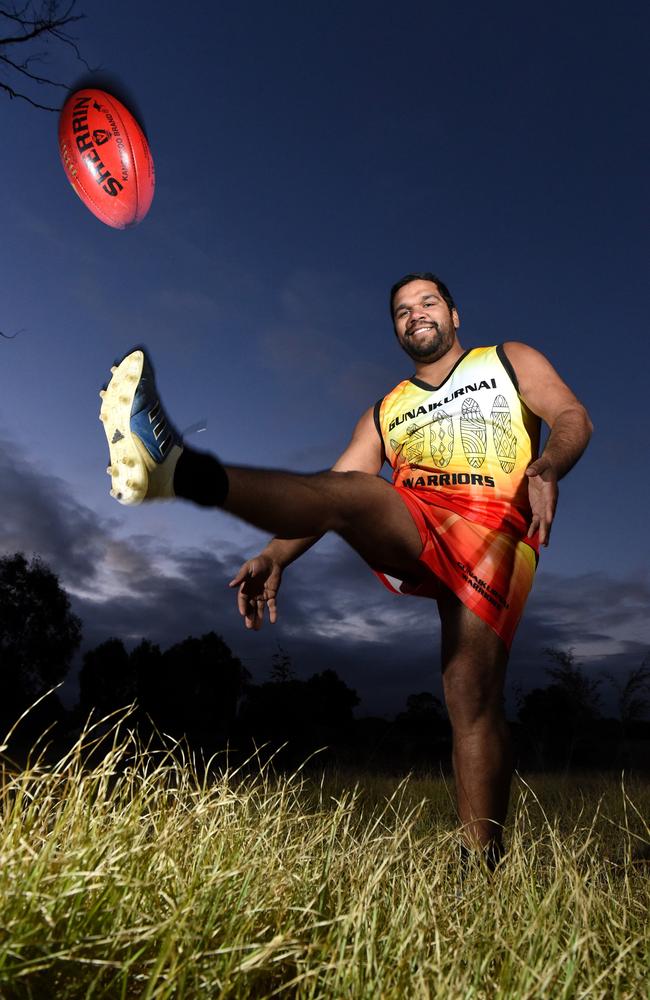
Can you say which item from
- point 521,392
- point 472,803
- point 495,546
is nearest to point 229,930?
point 472,803

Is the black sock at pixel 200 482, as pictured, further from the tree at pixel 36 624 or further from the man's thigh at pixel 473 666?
the tree at pixel 36 624

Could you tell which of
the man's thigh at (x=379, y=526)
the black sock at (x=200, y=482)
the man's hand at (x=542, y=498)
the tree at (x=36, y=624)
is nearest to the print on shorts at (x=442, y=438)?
the man's thigh at (x=379, y=526)

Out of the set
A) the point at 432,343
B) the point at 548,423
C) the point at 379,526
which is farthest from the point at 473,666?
the point at 432,343

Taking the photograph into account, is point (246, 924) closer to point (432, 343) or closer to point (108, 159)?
point (432, 343)

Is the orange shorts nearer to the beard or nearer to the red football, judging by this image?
the beard

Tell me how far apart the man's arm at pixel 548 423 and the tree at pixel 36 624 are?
52.1 ft

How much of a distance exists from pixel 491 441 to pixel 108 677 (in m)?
13.7

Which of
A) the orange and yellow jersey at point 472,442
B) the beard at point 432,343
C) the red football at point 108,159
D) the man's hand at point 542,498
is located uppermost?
the red football at point 108,159

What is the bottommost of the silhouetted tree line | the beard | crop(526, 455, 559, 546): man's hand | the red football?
the silhouetted tree line

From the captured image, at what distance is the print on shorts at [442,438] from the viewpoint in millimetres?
3412

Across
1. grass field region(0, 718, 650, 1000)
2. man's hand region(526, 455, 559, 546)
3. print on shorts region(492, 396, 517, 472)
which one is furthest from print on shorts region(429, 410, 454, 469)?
grass field region(0, 718, 650, 1000)

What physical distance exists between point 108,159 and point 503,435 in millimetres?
2590

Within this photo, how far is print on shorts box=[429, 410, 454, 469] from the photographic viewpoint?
3412 millimetres

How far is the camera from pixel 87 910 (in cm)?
163
